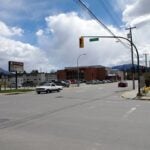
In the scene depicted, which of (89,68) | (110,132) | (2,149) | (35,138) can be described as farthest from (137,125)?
(89,68)

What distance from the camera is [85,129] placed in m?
13.1

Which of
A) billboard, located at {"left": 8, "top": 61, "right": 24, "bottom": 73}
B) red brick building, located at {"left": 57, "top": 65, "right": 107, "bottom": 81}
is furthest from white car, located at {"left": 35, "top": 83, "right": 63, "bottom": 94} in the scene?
red brick building, located at {"left": 57, "top": 65, "right": 107, "bottom": 81}

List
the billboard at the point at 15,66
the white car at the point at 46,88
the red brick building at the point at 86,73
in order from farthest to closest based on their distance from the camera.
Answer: the red brick building at the point at 86,73
the billboard at the point at 15,66
the white car at the point at 46,88

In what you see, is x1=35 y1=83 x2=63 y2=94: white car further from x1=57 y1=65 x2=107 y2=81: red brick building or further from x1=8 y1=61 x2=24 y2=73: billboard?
x1=57 y1=65 x2=107 y2=81: red brick building

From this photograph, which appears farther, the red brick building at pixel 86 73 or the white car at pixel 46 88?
the red brick building at pixel 86 73

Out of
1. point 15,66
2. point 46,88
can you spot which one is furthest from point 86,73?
point 46,88

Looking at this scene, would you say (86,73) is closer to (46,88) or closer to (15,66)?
(15,66)

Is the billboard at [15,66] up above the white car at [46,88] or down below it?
above

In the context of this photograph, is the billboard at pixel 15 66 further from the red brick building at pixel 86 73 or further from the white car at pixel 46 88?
the red brick building at pixel 86 73

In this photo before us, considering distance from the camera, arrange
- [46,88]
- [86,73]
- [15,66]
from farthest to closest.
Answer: [86,73], [15,66], [46,88]

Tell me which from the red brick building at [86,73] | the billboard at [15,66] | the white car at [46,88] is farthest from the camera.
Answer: the red brick building at [86,73]

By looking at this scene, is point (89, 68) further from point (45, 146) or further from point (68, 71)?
point (45, 146)

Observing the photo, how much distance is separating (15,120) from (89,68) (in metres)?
171

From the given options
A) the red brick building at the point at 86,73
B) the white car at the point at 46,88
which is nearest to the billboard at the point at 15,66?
the white car at the point at 46,88
